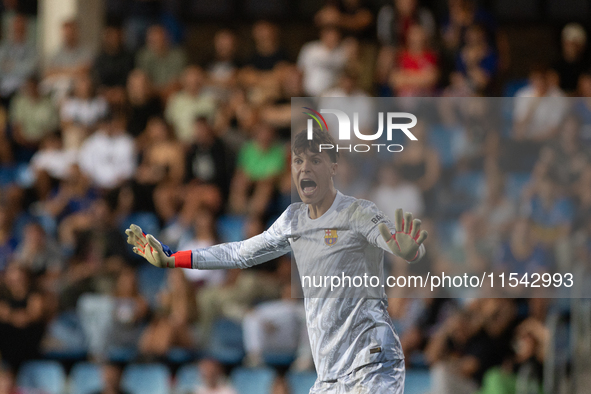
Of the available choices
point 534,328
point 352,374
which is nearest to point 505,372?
point 534,328

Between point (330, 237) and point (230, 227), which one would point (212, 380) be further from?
point (330, 237)

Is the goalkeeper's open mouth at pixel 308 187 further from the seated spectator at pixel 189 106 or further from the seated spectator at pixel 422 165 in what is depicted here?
the seated spectator at pixel 189 106

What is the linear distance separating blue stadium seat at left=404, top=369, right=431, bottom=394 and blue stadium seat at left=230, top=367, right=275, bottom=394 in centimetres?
147

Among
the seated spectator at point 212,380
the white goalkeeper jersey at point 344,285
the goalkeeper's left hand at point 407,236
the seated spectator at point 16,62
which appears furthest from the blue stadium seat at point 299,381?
the seated spectator at point 16,62

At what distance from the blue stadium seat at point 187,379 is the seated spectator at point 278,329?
574mm

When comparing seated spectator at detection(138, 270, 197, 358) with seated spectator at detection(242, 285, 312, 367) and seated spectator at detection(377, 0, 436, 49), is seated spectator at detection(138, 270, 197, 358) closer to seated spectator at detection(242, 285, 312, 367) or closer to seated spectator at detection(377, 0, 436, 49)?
seated spectator at detection(242, 285, 312, 367)

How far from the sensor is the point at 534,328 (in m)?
7.54

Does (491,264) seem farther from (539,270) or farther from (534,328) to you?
(534,328)

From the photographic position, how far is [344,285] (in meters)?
4.04

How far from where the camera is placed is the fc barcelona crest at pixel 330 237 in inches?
160

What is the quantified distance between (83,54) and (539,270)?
8698mm

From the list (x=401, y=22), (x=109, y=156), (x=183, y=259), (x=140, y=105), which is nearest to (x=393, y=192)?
(x=183, y=259)

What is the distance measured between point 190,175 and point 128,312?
5.64 feet

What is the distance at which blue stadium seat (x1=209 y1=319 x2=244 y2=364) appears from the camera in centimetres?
867
